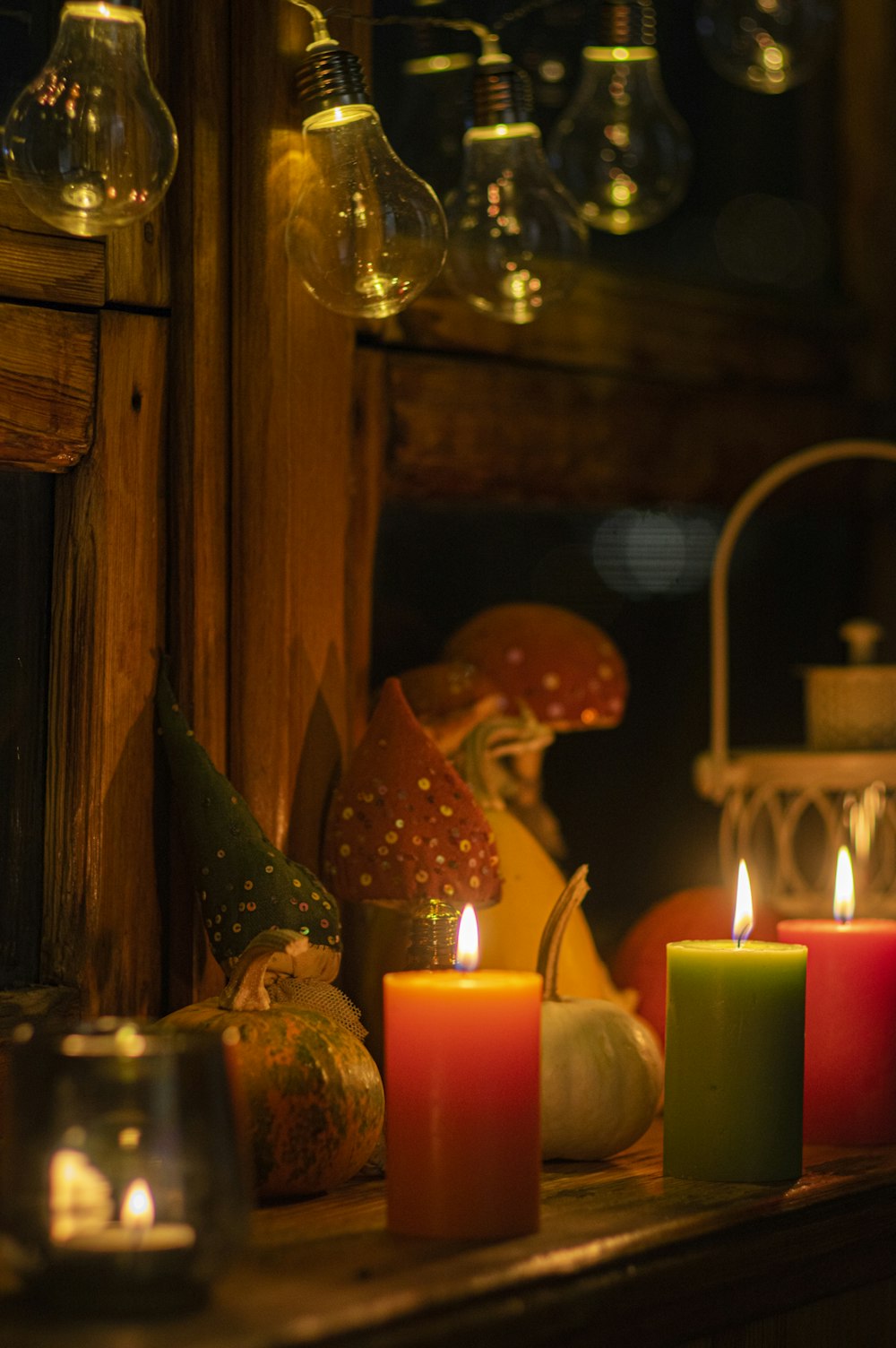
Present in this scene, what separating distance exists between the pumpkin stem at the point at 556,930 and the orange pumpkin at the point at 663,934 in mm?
318

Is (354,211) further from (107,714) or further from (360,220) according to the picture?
(107,714)

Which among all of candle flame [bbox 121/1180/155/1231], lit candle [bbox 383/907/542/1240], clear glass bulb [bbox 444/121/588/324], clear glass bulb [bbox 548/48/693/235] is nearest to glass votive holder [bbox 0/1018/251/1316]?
candle flame [bbox 121/1180/155/1231]

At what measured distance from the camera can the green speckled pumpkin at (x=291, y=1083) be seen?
108cm

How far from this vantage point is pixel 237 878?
1.21 meters

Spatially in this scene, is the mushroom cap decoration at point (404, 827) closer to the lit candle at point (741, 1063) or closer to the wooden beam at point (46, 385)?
the lit candle at point (741, 1063)

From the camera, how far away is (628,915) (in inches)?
71.3

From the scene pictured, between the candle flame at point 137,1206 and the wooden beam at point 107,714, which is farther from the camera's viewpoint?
the wooden beam at point 107,714

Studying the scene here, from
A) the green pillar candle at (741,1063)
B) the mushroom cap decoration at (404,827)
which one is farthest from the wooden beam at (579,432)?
the green pillar candle at (741,1063)

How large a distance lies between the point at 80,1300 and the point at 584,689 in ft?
2.73

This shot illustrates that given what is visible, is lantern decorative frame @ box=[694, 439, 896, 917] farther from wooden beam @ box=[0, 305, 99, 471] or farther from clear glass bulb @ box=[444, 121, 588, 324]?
wooden beam @ box=[0, 305, 99, 471]

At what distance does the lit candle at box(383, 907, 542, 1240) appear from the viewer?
3.20ft

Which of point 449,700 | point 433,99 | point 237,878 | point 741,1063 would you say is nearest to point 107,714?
point 237,878

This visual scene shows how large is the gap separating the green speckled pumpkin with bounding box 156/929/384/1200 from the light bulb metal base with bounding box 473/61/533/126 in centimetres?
73

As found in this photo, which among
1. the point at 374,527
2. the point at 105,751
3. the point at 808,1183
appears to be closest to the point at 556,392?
the point at 374,527
